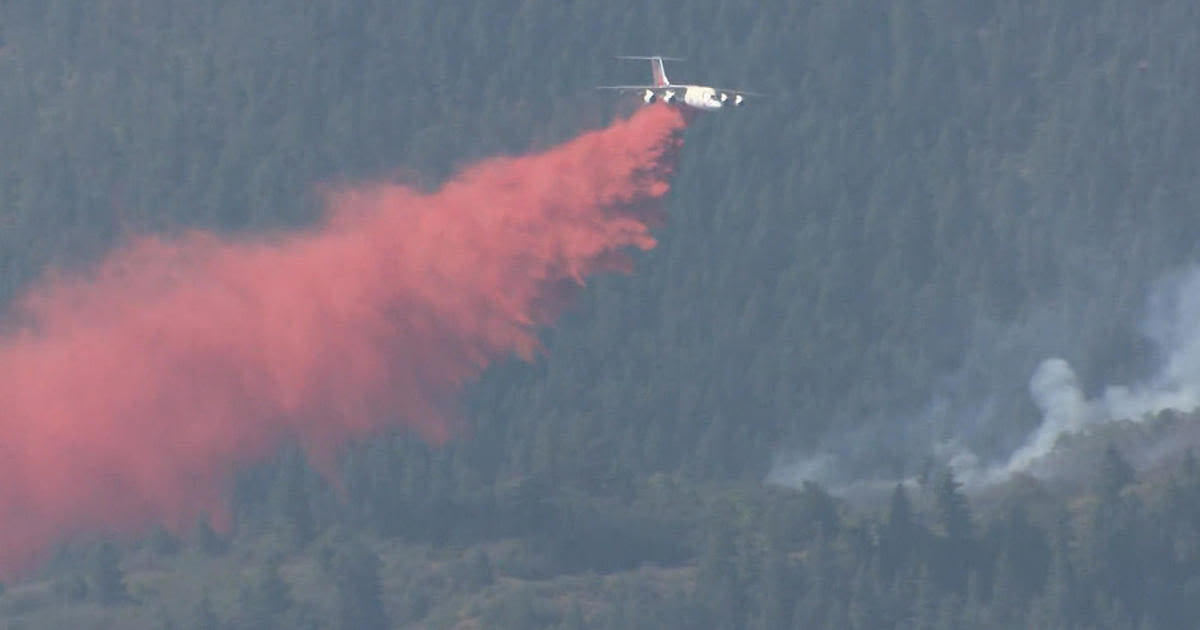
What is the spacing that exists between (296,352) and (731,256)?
180 ft

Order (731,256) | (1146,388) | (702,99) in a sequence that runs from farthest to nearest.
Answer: (731,256)
(1146,388)
(702,99)

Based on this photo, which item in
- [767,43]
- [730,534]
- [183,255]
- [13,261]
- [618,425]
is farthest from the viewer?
[767,43]

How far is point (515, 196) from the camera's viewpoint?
291ft

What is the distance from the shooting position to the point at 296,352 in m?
89.2

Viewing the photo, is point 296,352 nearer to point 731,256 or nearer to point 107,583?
point 107,583

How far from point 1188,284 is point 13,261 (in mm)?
49875

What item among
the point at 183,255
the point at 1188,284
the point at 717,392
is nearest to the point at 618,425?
the point at 717,392

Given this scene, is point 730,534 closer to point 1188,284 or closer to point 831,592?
point 831,592

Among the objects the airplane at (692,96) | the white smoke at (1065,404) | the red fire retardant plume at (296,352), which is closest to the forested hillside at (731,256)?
the white smoke at (1065,404)

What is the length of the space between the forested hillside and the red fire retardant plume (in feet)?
32.6

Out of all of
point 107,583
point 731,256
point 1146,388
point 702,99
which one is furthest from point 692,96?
point 731,256

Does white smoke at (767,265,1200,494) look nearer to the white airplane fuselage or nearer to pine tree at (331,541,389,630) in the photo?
pine tree at (331,541,389,630)

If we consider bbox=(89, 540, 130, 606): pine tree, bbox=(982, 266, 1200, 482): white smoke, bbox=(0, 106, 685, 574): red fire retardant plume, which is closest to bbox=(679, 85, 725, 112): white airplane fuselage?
bbox=(0, 106, 685, 574): red fire retardant plume

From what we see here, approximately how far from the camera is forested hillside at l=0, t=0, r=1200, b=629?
102 meters
